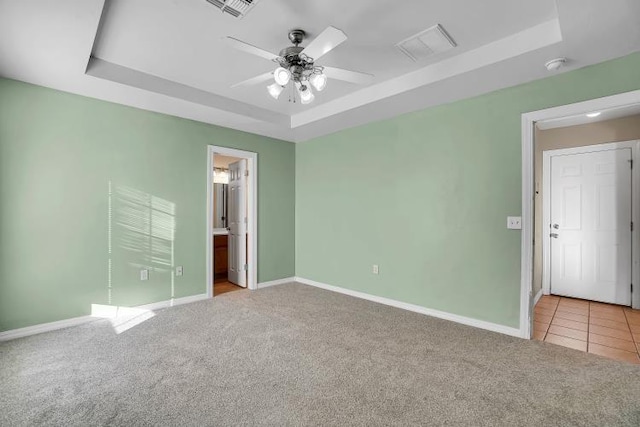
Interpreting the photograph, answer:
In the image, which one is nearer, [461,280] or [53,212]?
[53,212]

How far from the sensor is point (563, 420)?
1753mm

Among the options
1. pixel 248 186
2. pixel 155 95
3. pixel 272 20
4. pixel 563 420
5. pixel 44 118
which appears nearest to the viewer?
pixel 563 420

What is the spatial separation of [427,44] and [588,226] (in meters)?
3.70

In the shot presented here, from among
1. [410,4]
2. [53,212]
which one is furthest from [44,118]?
[410,4]

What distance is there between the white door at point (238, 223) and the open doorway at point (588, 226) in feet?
12.8

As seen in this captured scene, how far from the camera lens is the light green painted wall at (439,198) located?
296 cm

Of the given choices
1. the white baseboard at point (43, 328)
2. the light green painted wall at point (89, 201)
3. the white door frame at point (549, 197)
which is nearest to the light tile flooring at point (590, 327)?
the white door frame at point (549, 197)

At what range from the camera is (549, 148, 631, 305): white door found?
13.0ft

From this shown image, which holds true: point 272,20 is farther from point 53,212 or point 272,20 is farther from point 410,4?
point 53,212

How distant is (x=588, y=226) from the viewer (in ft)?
13.9

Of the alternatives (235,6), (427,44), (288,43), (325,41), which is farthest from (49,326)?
(427,44)

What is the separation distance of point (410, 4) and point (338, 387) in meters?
2.70

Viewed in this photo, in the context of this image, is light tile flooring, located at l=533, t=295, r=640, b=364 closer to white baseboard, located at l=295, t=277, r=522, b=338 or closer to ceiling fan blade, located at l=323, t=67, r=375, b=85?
white baseboard, located at l=295, t=277, r=522, b=338

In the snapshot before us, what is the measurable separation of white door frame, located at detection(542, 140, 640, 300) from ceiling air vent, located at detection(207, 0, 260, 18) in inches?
184
